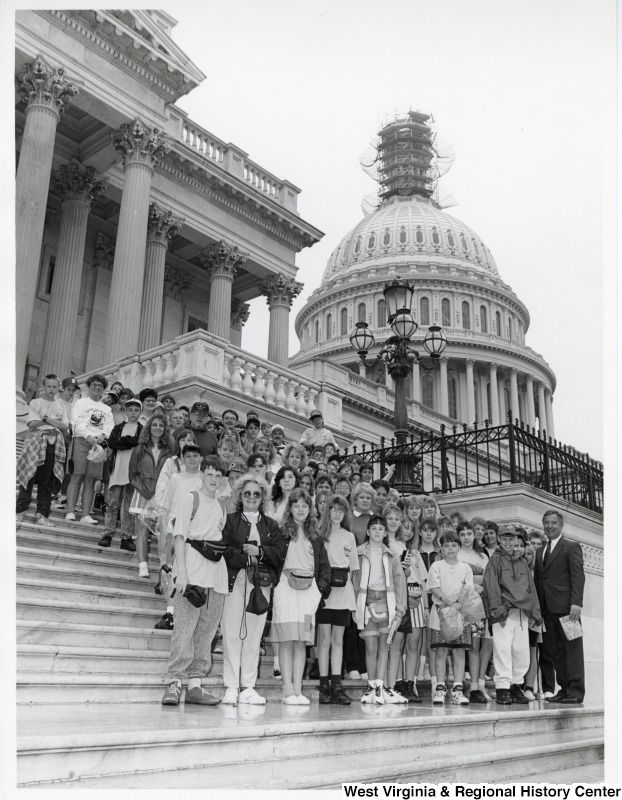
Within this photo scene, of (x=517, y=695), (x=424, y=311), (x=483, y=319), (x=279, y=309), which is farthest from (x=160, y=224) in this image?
(x=483, y=319)

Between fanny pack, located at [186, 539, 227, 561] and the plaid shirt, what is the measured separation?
316 centimetres

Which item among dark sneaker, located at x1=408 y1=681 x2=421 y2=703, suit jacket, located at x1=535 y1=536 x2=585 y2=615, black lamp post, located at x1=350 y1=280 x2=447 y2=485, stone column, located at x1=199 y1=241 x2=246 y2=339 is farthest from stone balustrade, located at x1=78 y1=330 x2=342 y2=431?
dark sneaker, located at x1=408 y1=681 x2=421 y2=703

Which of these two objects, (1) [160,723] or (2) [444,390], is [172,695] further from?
(2) [444,390]

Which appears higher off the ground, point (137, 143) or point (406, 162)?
point (406, 162)

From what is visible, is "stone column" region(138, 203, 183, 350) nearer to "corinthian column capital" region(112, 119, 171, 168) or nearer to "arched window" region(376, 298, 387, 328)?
"corinthian column capital" region(112, 119, 171, 168)

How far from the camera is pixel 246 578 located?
7.28 meters

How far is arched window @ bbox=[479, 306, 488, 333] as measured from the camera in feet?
264

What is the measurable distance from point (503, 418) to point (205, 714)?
70.3m

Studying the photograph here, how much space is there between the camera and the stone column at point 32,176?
16438 millimetres

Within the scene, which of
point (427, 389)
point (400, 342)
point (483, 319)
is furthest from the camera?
point (483, 319)

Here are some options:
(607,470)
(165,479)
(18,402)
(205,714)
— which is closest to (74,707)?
(205,714)

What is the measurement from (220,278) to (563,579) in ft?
63.9

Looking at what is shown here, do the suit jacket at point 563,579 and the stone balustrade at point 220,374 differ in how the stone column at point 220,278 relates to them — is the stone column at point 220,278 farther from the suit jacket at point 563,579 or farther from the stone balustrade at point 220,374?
Result: the suit jacket at point 563,579

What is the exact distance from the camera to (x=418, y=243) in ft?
282
